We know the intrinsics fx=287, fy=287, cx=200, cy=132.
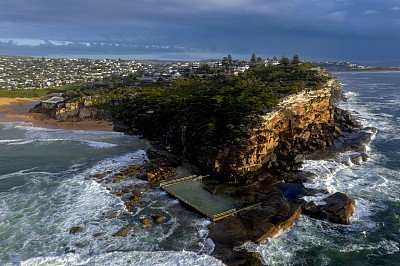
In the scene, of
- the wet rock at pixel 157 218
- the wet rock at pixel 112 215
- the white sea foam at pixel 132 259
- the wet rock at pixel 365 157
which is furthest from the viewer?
the wet rock at pixel 365 157

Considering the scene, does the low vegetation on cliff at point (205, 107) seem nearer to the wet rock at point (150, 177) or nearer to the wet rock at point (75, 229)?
the wet rock at point (150, 177)

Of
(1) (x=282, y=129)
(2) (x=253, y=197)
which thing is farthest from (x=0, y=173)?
(1) (x=282, y=129)

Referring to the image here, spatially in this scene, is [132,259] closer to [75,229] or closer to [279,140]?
[75,229]

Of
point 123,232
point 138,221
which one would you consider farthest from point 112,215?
point 123,232

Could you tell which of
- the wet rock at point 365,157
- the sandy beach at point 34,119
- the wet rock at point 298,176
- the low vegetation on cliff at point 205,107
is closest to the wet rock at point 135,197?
the low vegetation on cliff at point 205,107

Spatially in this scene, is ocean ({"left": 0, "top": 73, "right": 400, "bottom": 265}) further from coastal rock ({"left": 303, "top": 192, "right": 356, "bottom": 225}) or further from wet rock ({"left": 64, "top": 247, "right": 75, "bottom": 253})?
coastal rock ({"left": 303, "top": 192, "right": 356, "bottom": 225})

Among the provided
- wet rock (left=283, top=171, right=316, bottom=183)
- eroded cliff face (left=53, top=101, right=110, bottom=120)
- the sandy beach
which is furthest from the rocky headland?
eroded cliff face (left=53, top=101, right=110, bottom=120)
